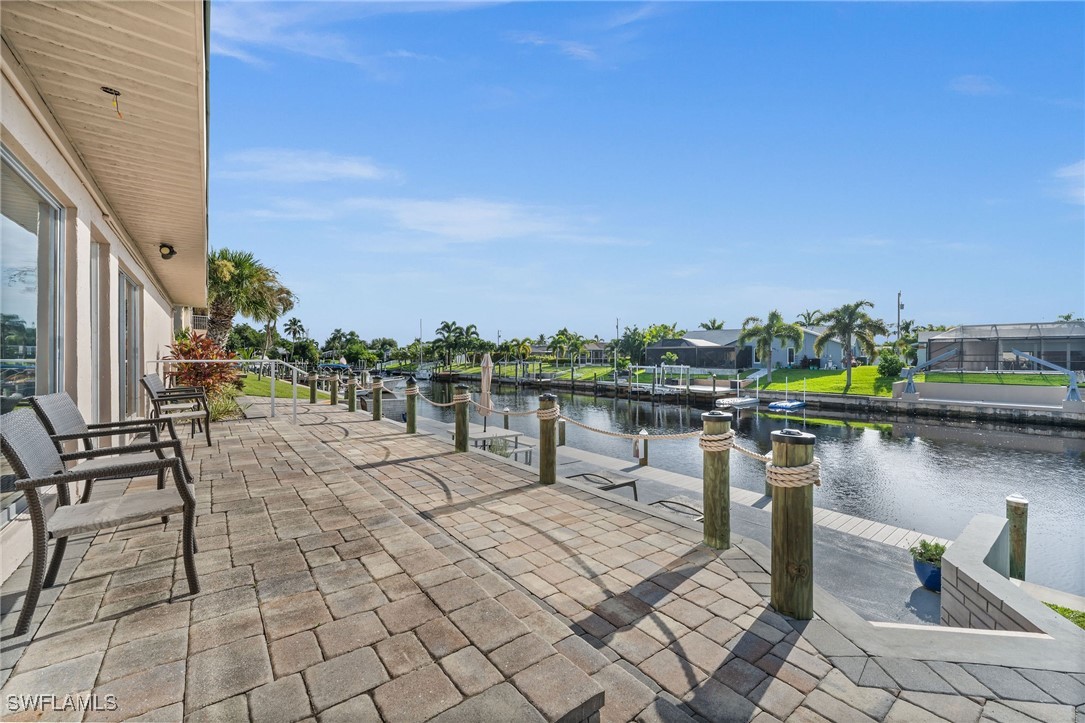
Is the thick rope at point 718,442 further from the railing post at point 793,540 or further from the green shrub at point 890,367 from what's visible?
the green shrub at point 890,367

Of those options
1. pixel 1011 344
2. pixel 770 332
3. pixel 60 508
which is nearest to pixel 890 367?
pixel 770 332

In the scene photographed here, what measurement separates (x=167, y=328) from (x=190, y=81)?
13136 millimetres

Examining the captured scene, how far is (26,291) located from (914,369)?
4348 cm

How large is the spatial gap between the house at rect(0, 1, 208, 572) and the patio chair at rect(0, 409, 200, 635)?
689mm

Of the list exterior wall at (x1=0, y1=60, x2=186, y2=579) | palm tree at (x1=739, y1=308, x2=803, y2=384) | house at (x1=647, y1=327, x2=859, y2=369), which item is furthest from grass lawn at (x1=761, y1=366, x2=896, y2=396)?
exterior wall at (x1=0, y1=60, x2=186, y2=579)

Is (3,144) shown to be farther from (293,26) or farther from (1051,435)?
(1051,435)

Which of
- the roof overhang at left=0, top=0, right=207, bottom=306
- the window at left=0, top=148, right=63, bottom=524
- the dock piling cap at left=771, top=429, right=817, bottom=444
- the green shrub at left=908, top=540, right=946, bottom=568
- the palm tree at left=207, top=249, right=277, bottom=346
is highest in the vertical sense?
the palm tree at left=207, top=249, right=277, bottom=346

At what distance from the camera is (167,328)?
13.4 metres

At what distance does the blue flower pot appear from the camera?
5.73m

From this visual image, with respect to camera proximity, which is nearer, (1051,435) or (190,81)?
(190,81)

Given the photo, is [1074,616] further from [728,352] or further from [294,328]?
[294,328]

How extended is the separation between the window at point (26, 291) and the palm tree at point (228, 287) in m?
18.8

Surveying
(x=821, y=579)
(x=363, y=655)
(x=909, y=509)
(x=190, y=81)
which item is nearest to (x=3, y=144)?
(x=190, y=81)

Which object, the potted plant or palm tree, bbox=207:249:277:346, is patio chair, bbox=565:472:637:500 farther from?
palm tree, bbox=207:249:277:346
